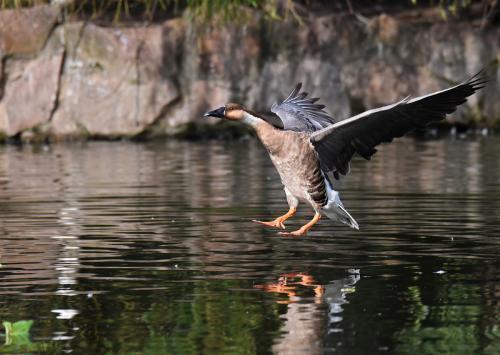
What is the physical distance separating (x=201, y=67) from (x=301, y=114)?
537 inches

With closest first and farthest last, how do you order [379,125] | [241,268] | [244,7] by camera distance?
[241,268], [379,125], [244,7]

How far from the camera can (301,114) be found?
35.3ft


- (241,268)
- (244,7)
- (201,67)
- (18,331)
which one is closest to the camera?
(18,331)

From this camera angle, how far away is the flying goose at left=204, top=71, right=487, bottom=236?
29.5 ft

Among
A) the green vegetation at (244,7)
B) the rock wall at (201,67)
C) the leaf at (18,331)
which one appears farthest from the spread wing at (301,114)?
the rock wall at (201,67)

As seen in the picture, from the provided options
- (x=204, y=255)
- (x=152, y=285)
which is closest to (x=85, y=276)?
(x=152, y=285)

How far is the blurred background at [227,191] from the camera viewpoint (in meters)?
6.33

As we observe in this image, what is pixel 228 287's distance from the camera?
741 centimetres

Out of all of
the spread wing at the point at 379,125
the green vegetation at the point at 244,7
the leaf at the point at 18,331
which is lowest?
the leaf at the point at 18,331

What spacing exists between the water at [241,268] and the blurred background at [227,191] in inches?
0.9

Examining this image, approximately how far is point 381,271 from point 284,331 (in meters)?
2.05

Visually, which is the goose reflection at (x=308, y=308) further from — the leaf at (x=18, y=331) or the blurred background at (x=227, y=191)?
the leaf at (x=18, y=331)

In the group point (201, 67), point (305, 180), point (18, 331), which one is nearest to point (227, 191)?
point (305, 180)

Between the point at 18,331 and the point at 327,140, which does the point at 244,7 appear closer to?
the point at 327,140
